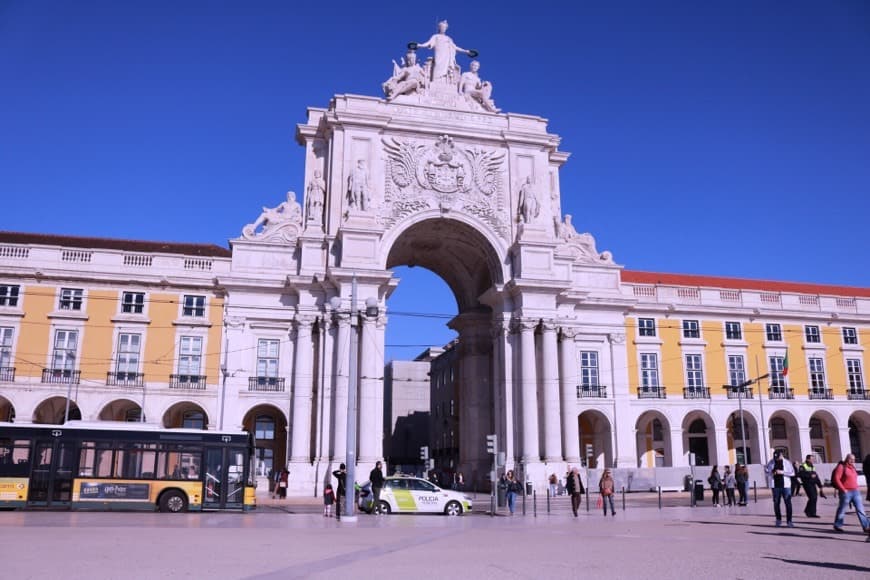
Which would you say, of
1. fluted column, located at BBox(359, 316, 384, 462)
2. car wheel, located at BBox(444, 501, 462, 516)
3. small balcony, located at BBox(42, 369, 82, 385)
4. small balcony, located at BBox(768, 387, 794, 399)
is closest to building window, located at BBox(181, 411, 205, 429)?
A: small balcony, located at BBox(42, 369, 82, 385)

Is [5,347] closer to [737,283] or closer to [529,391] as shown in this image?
[529,391]

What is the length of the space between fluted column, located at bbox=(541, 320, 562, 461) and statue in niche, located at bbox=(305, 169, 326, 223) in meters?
14.0

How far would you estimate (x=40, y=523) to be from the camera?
19.4 metres

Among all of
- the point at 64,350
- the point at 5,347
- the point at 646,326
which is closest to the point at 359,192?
the point at 64,350

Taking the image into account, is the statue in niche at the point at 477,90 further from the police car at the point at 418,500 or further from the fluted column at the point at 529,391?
the police car at the point at 418,500

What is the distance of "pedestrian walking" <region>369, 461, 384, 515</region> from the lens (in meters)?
26.2

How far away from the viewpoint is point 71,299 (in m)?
40.8

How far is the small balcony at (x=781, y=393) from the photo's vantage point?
4894cm

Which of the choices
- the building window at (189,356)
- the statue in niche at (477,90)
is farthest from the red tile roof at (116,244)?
the statue in niche at (477,90)

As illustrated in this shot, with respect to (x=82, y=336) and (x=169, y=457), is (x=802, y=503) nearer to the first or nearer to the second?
(x=169, y=457)

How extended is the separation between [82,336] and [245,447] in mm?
18107

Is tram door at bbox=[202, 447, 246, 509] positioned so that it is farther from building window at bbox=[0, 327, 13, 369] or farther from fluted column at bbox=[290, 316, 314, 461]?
building window at bbox=[0, 327, 13, 369]

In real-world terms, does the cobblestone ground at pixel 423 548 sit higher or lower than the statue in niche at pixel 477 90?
lower

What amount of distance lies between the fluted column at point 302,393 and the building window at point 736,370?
1046 inches
